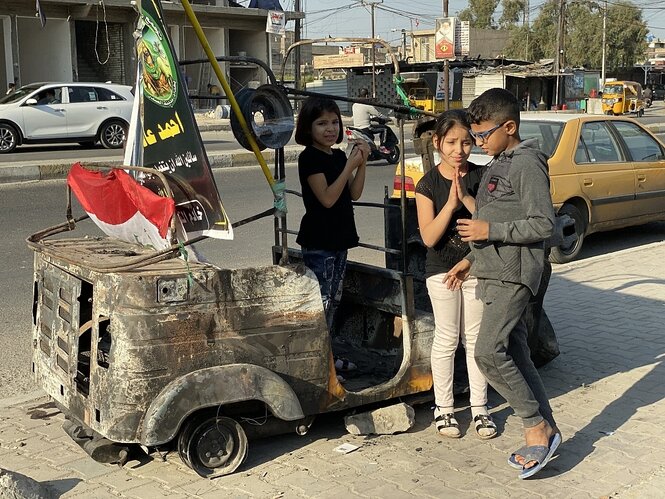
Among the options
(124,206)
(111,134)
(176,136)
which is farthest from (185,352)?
(111,134)

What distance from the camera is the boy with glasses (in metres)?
3.56

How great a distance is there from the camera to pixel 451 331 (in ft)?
13.5

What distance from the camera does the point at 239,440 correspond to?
3807mm

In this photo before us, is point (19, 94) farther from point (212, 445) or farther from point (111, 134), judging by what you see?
point (212, 445)

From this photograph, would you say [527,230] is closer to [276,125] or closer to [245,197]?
[276,125]

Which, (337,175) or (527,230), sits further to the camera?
(337,175)

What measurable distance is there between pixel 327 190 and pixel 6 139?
1706 cm

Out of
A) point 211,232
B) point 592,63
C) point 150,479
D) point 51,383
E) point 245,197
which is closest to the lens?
point 211,232

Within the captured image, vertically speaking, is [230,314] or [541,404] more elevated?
[230,314]

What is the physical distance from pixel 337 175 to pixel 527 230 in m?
1.02

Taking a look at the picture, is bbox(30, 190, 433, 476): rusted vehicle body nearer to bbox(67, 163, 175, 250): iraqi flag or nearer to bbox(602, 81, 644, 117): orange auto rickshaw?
bbox(67, 163, 175, 250): iraqi flag

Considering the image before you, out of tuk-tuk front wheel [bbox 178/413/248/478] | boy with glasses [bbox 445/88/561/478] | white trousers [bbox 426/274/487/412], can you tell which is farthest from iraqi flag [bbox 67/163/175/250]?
white trousers [bbox 426/274/487/412]

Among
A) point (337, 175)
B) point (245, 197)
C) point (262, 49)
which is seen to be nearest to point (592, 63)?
point (262, 49)

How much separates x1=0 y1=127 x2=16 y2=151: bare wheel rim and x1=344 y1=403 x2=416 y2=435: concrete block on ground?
17129 millimetres
